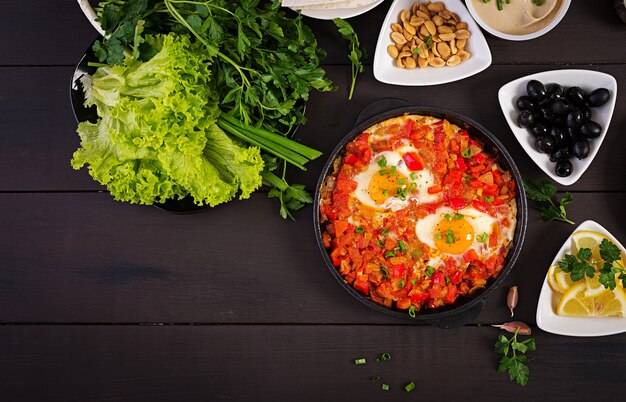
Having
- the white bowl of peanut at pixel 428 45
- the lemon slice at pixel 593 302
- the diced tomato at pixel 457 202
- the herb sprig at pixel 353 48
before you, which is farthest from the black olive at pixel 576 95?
the herb sprig at pixel 353 48

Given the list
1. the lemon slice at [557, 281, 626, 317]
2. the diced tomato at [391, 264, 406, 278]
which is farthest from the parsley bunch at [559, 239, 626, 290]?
the diced tomato at [391, 264, 406, 278]

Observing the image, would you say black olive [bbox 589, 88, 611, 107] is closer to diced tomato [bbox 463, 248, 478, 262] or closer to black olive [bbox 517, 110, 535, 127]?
black olive [bbox 517, 110, 535, 127]

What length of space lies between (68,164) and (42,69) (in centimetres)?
45

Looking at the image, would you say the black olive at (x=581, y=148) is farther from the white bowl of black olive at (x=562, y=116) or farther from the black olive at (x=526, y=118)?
the black olive at (x=526, y=118)

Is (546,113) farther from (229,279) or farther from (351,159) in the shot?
(229,279)

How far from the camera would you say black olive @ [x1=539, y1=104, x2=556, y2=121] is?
261 centimetres

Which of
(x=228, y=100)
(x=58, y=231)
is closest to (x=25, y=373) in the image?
(x=58, y=231)

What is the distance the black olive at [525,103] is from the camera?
262cm

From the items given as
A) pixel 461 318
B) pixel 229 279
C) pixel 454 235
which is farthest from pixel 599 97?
pixel 229 279

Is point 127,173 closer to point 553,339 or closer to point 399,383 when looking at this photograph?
point 399,383

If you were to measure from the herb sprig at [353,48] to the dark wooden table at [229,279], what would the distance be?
5 centimetres

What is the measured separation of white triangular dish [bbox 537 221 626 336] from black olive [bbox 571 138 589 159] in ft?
0.96

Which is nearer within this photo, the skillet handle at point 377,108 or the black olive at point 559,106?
the black olive at point 559,106

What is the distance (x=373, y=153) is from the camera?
102 inches
